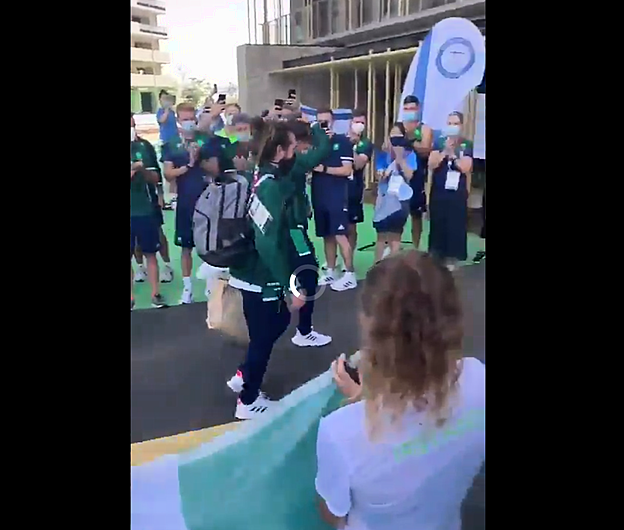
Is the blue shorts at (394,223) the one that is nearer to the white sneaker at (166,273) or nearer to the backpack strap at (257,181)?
the backpack strap at (257,181)

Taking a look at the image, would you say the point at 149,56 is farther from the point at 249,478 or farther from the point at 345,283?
the point at 249,478

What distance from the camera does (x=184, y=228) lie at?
2.01 m

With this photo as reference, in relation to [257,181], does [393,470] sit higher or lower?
lower

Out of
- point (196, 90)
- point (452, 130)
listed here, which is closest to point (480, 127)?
point (452, 130)

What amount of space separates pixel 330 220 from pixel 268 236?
0.20 m

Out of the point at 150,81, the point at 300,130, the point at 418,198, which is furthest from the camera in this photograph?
the point at 418,198

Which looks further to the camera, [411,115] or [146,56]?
[411,115]

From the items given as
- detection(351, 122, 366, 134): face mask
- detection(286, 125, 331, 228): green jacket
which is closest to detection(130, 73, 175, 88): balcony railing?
detection(286, 125, 331, 228): green jacket

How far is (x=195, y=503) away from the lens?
204cm

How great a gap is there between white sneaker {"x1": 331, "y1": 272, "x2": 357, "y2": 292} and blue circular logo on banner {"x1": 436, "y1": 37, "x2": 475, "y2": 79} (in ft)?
2.14

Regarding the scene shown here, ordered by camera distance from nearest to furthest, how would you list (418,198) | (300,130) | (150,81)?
1. (150,81)
2. (300,130)
3. (418,198)

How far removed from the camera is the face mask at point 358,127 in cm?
206

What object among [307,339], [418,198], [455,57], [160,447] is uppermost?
[455,57]
